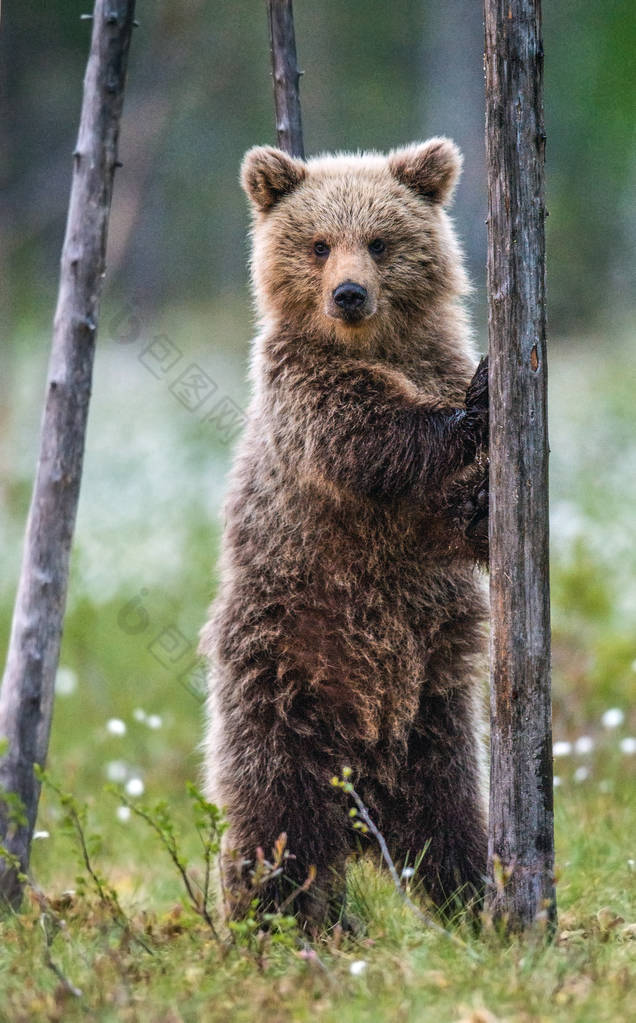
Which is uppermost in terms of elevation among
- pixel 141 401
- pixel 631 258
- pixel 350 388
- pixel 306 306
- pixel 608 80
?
pixel 608 80

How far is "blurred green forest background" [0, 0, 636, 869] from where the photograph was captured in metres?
7.06

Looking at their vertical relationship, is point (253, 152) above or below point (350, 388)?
above

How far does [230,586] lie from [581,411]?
342 inches

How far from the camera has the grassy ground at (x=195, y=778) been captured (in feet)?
9.82

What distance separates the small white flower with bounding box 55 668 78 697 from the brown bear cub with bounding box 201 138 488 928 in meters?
2.85

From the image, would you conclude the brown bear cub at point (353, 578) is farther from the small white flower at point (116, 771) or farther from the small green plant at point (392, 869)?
the small white flower at point (116, 771)

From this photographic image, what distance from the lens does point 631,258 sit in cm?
1523

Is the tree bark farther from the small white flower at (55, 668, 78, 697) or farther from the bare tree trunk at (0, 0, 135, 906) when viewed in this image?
the small white flower at (55, 668, 78, 697)

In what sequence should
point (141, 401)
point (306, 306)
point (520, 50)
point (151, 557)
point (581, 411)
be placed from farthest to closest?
point (141, 401), point (581, 411), point (151, 557), point (306, 306), point (520, 50)

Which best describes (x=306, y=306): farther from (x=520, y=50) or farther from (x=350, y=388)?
(x=520, y=50)

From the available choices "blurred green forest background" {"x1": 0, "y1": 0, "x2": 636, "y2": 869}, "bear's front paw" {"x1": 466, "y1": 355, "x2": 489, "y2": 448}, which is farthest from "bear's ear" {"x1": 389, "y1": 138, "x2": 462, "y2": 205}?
"blurred green forest background" {"x1": 0, "y1": 0, "x2": 636, "y2": 869}

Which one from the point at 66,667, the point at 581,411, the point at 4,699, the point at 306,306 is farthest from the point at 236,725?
the point at 581,411

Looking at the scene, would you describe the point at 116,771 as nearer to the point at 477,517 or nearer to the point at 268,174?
the point at 477,517

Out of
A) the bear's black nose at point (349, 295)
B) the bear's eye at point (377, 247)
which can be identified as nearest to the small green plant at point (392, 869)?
the bear's black nose at point (349, 295)
